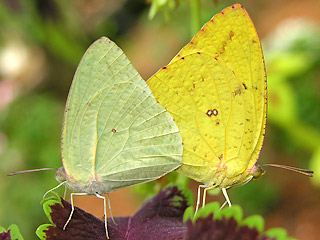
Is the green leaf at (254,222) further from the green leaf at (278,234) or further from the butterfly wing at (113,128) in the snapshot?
the butterfly wing at (113,128)

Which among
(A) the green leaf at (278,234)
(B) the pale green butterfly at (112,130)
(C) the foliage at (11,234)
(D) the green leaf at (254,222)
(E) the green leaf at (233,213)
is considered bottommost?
(A) the green leaf at (278,234)

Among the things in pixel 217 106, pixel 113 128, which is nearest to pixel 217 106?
pixel 217 106

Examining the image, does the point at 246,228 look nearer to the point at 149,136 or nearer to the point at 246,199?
the point at 149,136

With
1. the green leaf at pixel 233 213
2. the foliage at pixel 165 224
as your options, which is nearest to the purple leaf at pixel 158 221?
the foliage at pixel 165 224

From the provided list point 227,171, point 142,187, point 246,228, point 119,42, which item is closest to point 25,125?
point 119,42

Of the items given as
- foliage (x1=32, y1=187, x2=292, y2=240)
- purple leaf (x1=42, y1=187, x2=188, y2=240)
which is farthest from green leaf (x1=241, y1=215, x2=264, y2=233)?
purple leaf (x1=42, y1=187, x2=188, y2=240)

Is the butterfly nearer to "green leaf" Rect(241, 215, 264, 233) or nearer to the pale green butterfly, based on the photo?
the pale green butterfly

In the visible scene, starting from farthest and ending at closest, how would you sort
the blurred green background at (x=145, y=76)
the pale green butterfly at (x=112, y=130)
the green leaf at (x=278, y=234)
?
the blurred green background at (x=145, y=76), the pale green butterfly at (x=112, y=130), the green leaf at (x=278, y=234)
